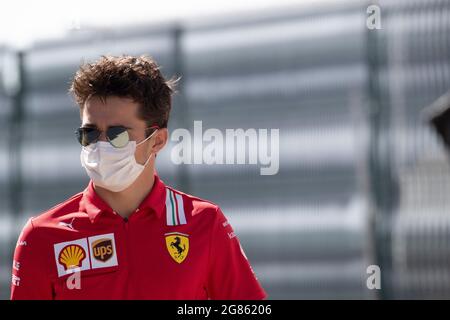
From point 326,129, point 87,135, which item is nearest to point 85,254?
point 87,135

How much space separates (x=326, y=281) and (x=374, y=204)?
0.59m

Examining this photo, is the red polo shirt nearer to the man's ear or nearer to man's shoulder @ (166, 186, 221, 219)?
man's shoulder @ (166, 186, 221, 219)

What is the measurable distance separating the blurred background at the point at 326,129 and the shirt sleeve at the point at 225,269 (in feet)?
11.1

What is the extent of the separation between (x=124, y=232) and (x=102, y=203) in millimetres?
123

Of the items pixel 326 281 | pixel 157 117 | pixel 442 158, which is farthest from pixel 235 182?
pixel 157 117

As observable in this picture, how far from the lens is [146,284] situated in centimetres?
343

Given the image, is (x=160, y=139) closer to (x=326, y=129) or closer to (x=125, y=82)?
(x=125, y=82)

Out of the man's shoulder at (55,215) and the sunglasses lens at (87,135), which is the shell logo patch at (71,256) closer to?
the man's shoulder at (55,215)

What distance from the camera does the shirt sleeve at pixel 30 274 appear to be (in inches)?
132

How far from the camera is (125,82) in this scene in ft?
11.6

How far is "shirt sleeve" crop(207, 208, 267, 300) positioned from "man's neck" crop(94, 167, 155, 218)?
0.29m

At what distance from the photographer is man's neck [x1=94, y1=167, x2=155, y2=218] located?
11.8ft

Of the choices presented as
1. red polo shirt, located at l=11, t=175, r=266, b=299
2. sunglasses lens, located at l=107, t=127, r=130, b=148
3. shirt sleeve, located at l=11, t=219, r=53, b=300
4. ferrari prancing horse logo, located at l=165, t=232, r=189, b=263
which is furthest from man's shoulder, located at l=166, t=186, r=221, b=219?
shirt sleeve, located at l=11, t=219, r=53, b=300

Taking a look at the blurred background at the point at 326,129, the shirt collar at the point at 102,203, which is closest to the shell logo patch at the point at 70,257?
the shirt collar at the point at 102,203
